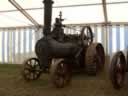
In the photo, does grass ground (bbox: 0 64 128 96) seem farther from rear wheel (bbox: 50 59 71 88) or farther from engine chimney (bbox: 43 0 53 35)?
engine chimney (bbox: 43 0 53 35)

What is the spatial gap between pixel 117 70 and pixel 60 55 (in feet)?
5.65

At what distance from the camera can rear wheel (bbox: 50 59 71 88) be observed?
18.5 ft

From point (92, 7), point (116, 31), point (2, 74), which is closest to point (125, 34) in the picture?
point (116, 31)

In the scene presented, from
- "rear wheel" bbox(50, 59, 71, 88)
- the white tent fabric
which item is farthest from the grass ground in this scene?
the white tent fabric

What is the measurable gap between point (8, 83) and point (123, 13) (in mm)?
8382

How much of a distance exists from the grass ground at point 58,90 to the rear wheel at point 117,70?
0.47ft

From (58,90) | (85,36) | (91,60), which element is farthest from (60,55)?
(85,36)

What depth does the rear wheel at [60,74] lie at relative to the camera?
5645mm

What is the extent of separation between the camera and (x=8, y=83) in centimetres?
639

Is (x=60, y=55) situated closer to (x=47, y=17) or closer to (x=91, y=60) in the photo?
(x=91, y=60)

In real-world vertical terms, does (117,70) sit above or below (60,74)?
above

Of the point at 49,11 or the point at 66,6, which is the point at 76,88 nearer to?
the point at 49,11

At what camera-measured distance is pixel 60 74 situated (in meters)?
5.90

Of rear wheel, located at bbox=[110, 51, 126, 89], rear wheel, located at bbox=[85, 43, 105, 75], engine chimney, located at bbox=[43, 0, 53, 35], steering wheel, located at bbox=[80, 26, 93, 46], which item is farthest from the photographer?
steering wheel, located at bbox=[80, 26, 93, 46]
